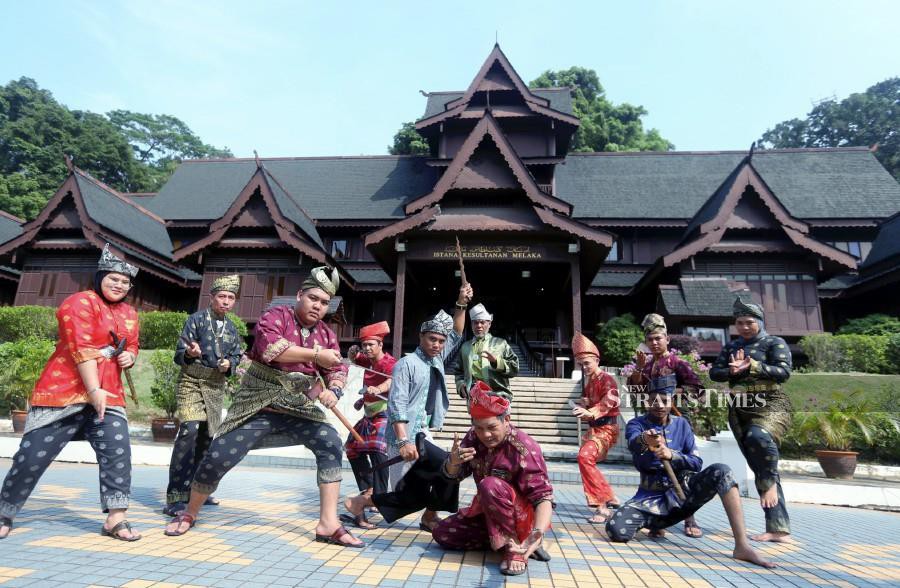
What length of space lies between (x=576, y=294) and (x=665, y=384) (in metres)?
8.95

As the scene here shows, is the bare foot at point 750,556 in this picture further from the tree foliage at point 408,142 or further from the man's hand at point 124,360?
the tree foliage at point 408,142

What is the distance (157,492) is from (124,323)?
8.27ft

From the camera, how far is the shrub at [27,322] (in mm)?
14477

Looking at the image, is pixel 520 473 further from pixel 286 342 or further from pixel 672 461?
pixel 286 342

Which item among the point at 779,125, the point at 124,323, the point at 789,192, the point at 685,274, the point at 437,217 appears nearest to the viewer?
the point at 124,323

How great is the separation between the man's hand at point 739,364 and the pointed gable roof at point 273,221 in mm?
13654

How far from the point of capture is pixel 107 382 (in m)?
3.47

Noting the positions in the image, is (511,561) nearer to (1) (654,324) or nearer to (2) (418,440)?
(2) (418,440)

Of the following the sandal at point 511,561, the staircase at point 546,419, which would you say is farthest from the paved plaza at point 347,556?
the staircase at point 546,419

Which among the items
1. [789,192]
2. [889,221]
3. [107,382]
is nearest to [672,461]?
[107,382]

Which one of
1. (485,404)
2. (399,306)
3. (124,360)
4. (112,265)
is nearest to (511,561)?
(485,404)

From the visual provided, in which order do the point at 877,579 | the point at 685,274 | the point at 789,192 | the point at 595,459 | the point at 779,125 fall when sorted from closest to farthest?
the point at 877,579 < the point at 595,459 < the point at 685,274 < the point at 789,192 < the point at 779,125

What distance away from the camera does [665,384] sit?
4750 millimetres

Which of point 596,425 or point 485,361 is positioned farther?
point 596,425
